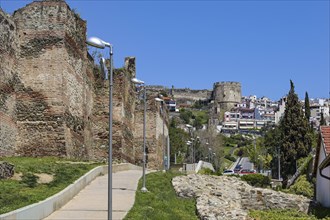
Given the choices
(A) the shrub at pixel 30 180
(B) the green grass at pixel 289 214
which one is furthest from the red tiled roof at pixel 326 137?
(A) the shrub at pixel 30 180

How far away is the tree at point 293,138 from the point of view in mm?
55906

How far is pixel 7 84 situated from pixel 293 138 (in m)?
35.0

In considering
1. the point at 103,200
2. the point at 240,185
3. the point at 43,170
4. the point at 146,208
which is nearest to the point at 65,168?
the point at 43,170

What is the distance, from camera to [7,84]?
28.5 meters

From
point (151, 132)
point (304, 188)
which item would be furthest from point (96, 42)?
point (151, 132)

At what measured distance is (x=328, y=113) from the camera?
640 ft

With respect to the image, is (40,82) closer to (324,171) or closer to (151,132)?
(324,171)

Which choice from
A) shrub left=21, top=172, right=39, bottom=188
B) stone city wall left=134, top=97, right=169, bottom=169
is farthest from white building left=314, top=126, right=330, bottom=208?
stone city wall left=134, top=97, right=169, bottom=169

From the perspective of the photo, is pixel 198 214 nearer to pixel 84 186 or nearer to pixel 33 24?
pixel 84 186

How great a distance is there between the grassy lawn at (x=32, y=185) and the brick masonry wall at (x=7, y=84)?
14.9ft

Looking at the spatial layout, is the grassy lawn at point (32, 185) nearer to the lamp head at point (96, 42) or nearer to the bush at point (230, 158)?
the lamp head at point (96, 42)

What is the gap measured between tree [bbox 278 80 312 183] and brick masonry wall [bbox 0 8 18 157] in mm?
33156

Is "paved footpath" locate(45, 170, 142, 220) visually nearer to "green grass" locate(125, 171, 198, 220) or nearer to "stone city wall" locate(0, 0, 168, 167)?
"green grass" locate(125, 171, 198, 220)

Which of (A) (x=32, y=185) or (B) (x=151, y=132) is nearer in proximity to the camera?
(A) (x=32, y=185)
